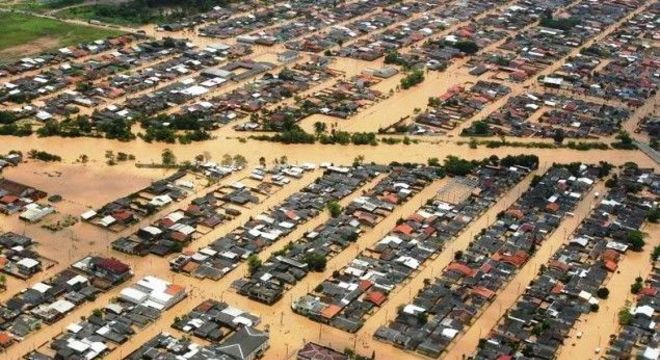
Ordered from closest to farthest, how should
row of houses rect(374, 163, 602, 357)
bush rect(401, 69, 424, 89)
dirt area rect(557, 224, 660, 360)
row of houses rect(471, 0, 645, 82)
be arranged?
1. dirt area rect(557, 224, 660, 360)
2. row of houses rect(374, 163, 602, 357)
3. bush rect(401, 69, 424, 89)
4. row of houses rect(471, 0, 645, 82)

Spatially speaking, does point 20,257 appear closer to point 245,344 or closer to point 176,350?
point 176,350

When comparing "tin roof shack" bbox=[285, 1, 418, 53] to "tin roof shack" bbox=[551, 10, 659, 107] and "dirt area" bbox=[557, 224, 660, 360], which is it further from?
"dirt area" bbox=[557, 224, 660, 360]

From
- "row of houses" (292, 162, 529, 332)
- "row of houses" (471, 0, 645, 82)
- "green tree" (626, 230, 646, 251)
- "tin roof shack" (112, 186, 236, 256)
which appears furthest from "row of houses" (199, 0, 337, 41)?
"green tree" (626, 230, 646, 251)

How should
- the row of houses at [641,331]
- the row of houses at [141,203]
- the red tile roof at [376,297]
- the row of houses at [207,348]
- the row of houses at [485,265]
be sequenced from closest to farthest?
the row of houses at [207,348] → the row of houses at [641,331] → the row of houses at [485,265] → the red tile roof at [376,297] → the row of houses at [141,203]

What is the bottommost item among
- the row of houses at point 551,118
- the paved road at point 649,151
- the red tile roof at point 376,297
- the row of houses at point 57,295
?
the paved road at point 649,151

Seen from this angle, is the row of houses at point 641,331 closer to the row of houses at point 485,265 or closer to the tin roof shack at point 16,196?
the row of houses at point 485,265

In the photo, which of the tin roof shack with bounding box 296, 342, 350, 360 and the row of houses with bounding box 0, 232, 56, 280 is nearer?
the tin roof shack with bounding box 296, 342, 350, 360

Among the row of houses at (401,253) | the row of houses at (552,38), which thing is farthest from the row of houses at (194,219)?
the row of houses at (552,38)
